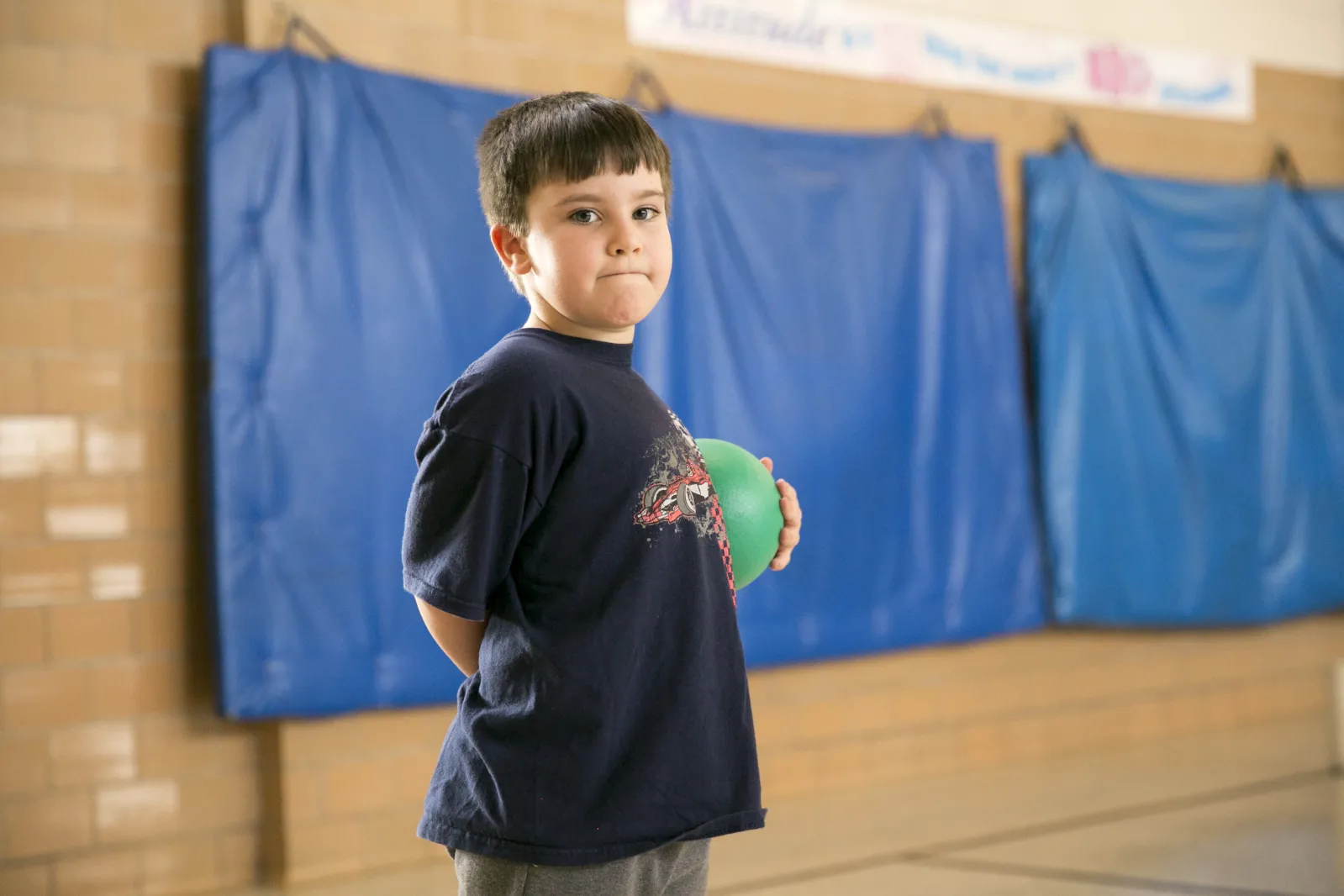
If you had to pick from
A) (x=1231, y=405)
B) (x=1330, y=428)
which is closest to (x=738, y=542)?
(x=1231, y=405)

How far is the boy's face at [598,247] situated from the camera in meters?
1.31

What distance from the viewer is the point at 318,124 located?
9.74 ft

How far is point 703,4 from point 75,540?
2060 mm

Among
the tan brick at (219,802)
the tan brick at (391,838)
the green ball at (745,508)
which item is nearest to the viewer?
the green ball at (745,508)

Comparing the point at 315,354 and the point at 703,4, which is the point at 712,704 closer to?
the point at 315,354

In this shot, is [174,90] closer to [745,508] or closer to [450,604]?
[745,508]

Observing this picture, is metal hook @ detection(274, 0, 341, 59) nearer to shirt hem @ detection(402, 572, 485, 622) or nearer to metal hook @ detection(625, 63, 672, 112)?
metal hook @ detection(625, 63, 672, 112)

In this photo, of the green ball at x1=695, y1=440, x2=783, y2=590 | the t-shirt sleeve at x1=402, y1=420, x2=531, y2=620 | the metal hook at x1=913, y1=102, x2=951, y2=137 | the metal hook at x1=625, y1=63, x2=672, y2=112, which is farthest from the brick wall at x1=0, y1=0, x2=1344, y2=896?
the t-shirt sleeve at x1=402, y1=420, x2=531, y2=620

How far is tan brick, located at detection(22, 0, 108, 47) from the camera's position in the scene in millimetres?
2791

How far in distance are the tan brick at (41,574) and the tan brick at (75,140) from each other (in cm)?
80

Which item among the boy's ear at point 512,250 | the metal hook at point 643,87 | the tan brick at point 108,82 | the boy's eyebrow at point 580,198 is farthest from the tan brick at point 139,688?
the boy's eyebrow at point 580,198

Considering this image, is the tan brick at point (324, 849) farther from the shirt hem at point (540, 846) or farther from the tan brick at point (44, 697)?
the shirt hem at point (540, 846)

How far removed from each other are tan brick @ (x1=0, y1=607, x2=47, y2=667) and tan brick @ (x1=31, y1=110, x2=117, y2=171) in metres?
0.93

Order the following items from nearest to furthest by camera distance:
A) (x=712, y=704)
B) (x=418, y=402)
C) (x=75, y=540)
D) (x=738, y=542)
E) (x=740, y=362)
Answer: (x=712, y=704), (x=738, y=542), (x=75, y=540), (x=418, y=402), (x=740, y=362)
